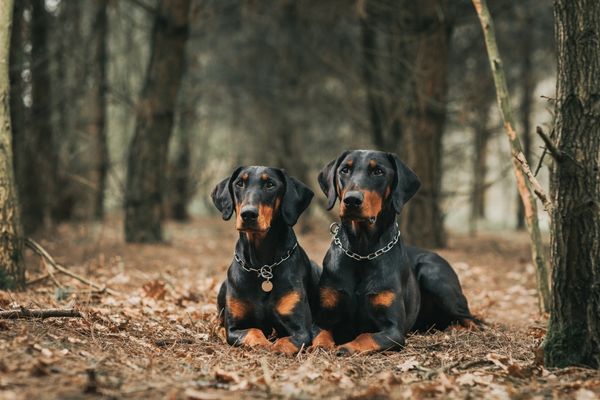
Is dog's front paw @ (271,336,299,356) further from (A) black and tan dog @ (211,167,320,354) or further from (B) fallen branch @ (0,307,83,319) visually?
(B) fallen branch @ (0,307,83,319)

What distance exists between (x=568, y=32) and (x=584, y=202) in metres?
1.14

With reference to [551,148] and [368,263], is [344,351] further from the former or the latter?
[551,148]

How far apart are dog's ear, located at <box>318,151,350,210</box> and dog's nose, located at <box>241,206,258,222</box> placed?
2.35 feet

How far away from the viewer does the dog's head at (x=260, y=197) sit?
5203 mm

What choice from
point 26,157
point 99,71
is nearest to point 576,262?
point 26,157

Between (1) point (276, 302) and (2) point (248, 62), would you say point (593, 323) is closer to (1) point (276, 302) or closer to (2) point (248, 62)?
(1) point (276, 302)

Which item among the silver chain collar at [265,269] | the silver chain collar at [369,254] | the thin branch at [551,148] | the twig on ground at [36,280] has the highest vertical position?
the thin branch at [551,148]

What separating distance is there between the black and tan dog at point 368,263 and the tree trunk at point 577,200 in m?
1.33

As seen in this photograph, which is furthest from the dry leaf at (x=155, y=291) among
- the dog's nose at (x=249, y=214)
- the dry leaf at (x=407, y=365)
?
the dry leaf at (x=407, y=365)

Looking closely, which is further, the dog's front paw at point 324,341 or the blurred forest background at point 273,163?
the dog's front paw at point 324,341

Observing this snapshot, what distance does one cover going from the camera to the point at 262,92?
784 inches

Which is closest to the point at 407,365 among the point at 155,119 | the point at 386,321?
the point at 386,321

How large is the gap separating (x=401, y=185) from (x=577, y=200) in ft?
5.12

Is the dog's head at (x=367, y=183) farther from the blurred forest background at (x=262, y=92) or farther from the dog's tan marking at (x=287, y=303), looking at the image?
the blurred forest background at (x=262, y=92)
